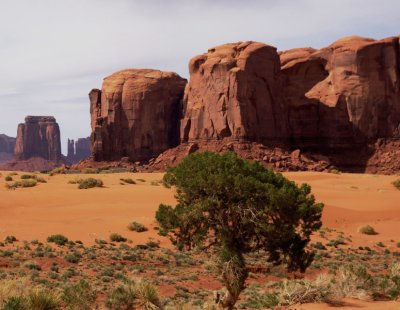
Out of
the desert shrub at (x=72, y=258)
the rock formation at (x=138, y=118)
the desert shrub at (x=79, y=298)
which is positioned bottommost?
the desert shrub at (x=72, y=258)

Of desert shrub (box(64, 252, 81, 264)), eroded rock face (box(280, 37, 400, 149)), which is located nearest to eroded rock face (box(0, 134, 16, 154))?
eroded rock face (box(280, 37, 400, 149))

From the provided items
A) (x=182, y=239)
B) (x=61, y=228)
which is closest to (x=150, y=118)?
(x=61, y=228)

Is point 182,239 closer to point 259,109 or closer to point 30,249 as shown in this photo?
point 30,249

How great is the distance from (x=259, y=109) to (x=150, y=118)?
18.8 m

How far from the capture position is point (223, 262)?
12.8 m

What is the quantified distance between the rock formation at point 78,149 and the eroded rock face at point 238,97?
128m

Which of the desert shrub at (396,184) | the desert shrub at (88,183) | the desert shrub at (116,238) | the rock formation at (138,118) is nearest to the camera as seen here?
the desert shrub at (116,238)

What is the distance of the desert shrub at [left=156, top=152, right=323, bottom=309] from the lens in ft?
41.9

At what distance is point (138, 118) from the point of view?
74.4m

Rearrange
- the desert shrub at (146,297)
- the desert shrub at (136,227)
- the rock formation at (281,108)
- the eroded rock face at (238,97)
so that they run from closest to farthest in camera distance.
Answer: the desert shrub at (146,297) → the desert shrub at (136,227) → the eroded rock face at (238,97) → the rock formation at (281,108)

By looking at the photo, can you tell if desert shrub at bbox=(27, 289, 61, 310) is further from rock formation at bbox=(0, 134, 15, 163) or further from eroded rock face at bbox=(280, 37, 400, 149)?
rock formation at bbox=(0, 134, 15, 163)

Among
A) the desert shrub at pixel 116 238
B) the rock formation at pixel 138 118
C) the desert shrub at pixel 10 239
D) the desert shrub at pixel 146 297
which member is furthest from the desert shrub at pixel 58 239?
the rock formation at pixel 138 118

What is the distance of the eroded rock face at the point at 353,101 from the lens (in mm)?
64875

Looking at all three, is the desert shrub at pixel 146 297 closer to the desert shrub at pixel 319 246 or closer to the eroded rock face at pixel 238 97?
the desert shrub at pixel 319 246
